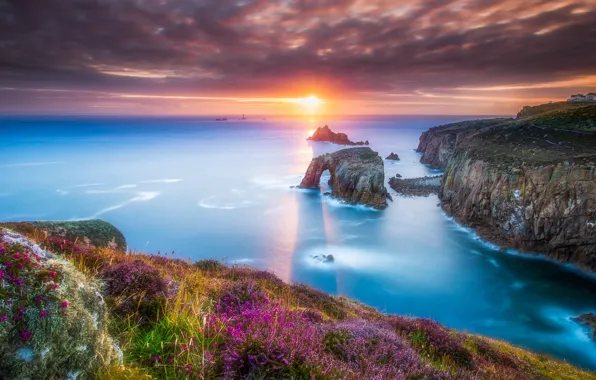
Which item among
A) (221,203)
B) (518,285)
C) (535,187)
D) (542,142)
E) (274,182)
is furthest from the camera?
(274,182)

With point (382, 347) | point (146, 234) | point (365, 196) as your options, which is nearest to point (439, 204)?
point (365, 196)

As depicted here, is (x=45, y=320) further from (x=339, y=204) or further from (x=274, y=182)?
(x=274, y=182)

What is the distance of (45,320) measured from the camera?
10.7 feet

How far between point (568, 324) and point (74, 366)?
39084mm

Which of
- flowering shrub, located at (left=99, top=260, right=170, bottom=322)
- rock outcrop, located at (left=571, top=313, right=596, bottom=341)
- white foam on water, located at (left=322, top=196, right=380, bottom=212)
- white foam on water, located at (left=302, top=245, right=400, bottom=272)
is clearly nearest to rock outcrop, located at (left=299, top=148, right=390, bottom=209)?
white foam on water, located at (left=322, top=196, right=380, bottom=212)

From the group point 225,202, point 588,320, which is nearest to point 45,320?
point 588,320

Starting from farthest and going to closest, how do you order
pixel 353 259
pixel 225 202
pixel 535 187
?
pixel 225 202
pixel 353 259
pixel 535 187

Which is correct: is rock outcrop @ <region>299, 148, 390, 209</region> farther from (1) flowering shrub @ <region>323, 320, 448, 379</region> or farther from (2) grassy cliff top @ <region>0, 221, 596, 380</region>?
(1) flowering shrub @ <region>323, 320, 448, 379</region>

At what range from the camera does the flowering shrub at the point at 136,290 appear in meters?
5.80

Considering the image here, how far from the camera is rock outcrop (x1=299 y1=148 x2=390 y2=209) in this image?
216ft

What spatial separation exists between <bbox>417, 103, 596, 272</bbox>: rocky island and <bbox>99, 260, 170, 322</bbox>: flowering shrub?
4662 centimetres

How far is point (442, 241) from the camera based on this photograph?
48906 millimetres

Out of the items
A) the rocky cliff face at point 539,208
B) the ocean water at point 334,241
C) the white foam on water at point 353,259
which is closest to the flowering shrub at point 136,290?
the ocean water at point 334,241

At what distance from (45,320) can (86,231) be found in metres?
19.6
